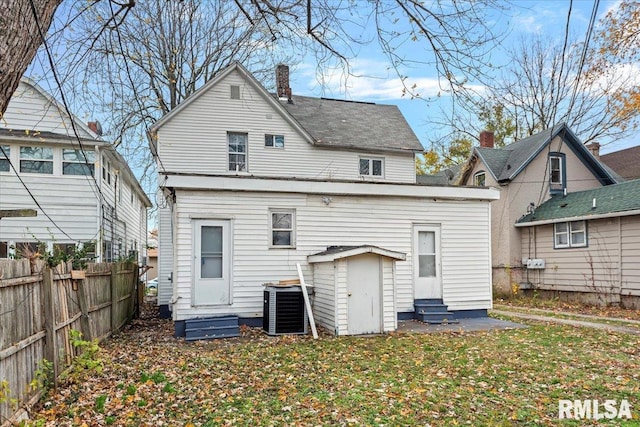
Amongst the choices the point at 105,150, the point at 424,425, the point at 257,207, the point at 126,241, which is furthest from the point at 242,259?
the point at 126,241

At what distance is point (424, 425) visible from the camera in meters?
4.51

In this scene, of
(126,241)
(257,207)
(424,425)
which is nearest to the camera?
(424,425)

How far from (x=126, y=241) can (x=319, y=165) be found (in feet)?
34.6

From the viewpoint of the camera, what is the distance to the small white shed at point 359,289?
372 inches

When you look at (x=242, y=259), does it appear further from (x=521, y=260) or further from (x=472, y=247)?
(x=521, y=260)

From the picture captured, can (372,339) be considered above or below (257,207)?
below

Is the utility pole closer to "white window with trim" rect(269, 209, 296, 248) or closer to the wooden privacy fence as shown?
the wooden privacy fence

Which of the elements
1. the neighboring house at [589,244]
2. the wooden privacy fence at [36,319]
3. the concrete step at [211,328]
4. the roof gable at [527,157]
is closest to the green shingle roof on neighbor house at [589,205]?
the neighboring house at [589,244]

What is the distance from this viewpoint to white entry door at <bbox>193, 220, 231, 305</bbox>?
32.3ft

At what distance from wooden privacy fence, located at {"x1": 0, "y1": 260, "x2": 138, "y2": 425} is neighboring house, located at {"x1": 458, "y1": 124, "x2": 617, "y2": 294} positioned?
15767 mm

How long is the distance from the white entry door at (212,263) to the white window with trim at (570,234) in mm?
12860

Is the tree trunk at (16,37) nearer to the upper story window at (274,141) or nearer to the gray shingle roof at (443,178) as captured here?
the upper story window at (274,141)

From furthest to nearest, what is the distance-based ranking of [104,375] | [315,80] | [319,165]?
Answer: [319,165]
[104,375]
[315,80]

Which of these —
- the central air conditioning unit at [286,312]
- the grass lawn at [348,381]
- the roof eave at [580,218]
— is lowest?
the grass lawn at [348,381]
